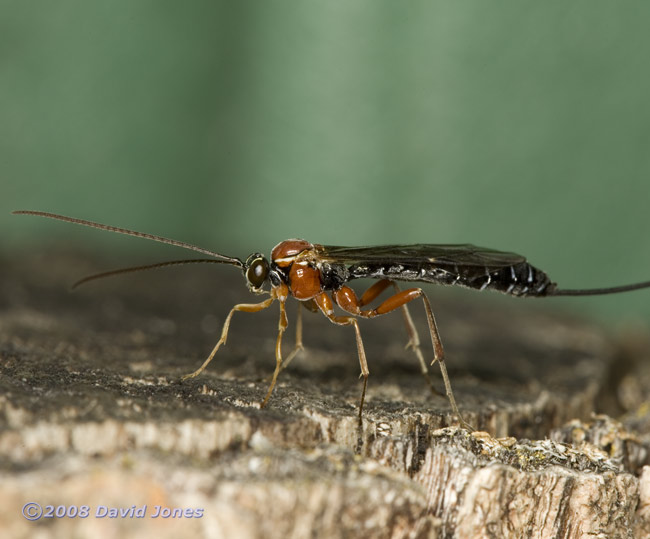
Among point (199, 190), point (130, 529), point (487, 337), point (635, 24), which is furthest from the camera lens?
point (199, 190)

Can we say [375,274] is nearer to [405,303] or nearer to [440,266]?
[405,303]

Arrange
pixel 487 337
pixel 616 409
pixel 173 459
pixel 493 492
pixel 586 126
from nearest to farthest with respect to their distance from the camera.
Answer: pixel 173 459, pixel 493 492, pixel 616 409, pixel 487 337, pixel 586 126

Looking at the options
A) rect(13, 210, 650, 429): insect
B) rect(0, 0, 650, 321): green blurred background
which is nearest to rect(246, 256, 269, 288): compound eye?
rect(13, 210, 650, 429): insect

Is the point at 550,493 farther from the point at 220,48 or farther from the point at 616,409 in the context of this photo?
the point at 220,48

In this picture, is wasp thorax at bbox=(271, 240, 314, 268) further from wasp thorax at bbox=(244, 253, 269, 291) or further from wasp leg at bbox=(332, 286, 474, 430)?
wasp leg at bbox=(332, 286, 474, 430)

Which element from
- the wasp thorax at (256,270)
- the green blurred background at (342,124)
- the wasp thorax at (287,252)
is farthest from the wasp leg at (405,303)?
the green blurred background at (342,124)

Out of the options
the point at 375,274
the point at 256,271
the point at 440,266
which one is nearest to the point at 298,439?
the point at 256,271

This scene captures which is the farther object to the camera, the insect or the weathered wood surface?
the insect

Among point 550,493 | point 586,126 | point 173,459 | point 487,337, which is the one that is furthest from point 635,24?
point 173,459
